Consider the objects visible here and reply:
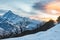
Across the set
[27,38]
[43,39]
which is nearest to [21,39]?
[27,38]

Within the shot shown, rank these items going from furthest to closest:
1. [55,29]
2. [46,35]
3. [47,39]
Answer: [55,29] → [46,35] → [47,39]

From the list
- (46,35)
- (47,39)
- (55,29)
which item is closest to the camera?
(47,39)

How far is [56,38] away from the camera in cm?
1822

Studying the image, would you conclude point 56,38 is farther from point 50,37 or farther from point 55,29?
point 55,29

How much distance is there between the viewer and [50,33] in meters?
19.6

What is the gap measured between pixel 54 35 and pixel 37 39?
150cm

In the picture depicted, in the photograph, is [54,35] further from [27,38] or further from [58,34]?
[27,38]

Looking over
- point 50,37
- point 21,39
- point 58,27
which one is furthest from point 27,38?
point 58,27

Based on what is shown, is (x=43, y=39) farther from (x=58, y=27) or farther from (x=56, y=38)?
(x=58, y=27)

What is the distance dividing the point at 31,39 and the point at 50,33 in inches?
74.1

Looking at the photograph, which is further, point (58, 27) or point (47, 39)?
point (58, 27)

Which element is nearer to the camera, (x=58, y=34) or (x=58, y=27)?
(x=58, y=34)

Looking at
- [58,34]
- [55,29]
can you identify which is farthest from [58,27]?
[58,34]

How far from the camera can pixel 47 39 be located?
18031mm
